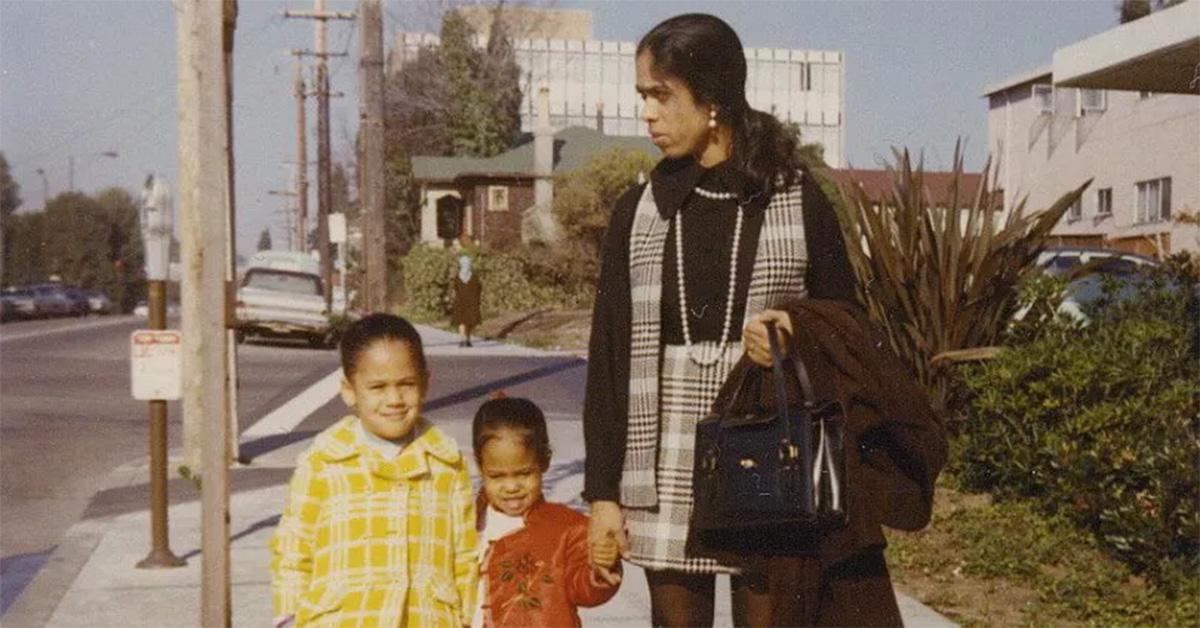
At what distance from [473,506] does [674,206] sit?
101cm

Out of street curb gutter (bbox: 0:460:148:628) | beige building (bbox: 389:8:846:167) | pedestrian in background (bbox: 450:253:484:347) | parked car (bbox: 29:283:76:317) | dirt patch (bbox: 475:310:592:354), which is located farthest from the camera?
beige building (bbox: 389:8:846:167)

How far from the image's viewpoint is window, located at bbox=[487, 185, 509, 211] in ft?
180

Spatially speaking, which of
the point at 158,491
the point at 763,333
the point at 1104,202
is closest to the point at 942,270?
the point at 158,491

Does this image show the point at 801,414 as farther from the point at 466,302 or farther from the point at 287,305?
the point at 287,305

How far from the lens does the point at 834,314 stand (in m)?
3.15

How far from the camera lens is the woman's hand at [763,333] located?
307 centimetres

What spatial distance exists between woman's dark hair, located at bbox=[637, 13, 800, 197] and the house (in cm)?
4375

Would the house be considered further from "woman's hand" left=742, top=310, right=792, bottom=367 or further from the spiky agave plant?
"woman's hand" left=742, top=310, right=792, bottom=367

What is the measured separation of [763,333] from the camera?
3.07 meters

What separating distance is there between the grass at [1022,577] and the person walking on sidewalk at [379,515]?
3.39 metres

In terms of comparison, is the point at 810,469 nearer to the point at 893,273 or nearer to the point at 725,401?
the point at 725,401

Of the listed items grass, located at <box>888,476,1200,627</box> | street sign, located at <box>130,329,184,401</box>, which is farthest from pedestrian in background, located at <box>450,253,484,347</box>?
street sign, located at <box>130,329,184,401</box>

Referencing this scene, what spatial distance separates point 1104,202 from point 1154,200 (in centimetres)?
282

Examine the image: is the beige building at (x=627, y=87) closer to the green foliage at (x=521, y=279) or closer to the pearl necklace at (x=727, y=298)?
the green foliage at (x=521, y=279)
